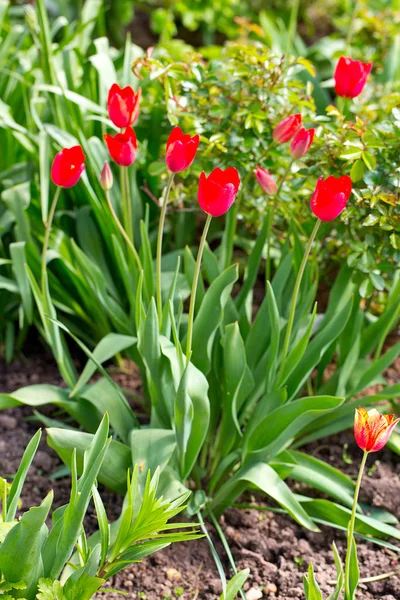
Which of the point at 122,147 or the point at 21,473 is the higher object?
the point at 122,147

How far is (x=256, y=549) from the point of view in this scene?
1.81m

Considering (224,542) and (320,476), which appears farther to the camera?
(320,476)

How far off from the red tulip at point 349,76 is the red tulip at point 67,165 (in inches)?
26.9

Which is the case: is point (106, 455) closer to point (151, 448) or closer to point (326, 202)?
point (151, 448)

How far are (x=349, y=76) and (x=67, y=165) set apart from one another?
0.74 m

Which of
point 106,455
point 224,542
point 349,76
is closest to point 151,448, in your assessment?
point 106,455

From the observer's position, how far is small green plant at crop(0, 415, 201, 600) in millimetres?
1326

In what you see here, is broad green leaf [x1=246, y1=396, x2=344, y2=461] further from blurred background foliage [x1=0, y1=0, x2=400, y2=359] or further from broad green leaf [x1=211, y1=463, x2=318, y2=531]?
blurred background foliage [x1=0, y1=0, x2=400, y2=359]

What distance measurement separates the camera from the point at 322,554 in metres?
1.82

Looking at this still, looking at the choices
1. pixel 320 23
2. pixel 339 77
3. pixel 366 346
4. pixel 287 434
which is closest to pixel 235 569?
pixel 287 434

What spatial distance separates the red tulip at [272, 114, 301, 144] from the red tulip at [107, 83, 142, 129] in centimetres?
33

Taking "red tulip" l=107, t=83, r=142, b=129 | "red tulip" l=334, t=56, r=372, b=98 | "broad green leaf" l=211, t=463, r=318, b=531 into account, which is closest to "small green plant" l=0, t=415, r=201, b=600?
"broad green leaf" l=211, t=463, r=318, b=531

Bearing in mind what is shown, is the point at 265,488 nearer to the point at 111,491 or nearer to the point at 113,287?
the point at 111,491

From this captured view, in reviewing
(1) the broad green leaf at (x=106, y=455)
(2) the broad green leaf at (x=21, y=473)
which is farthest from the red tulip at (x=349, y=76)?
(2) the broad green leaf at (x=21, y=473)
